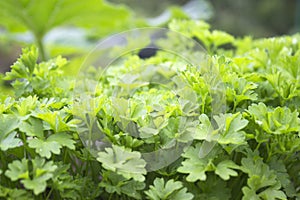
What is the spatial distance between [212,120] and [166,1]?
4.43 metres

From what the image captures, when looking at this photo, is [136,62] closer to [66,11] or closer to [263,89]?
[263,89]

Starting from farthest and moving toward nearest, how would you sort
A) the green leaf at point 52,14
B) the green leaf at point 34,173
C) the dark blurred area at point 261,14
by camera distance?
the dark blurred area at point 261,14 → the green leaf at point 52,14 → the green leaf at point 34,173

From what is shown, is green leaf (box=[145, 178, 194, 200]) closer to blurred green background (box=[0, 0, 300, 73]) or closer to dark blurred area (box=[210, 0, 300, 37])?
blurred green background (box=[0, 0, 300, 73])

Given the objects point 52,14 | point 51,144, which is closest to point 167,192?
point 51,144

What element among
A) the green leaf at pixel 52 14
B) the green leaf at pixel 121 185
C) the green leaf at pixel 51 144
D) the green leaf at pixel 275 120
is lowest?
the green leaf at pixel 121 185

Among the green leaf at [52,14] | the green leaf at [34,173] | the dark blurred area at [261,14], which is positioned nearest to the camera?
the green leaf at [34,173]

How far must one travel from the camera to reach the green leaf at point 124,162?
0.63 metres

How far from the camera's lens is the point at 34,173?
61 cm

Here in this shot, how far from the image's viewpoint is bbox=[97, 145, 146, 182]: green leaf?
0.63m

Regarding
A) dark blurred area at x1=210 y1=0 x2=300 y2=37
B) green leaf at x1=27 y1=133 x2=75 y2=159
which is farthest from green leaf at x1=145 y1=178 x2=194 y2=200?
dark blurred area at x1=210 y1=0 x2=300 y2=37

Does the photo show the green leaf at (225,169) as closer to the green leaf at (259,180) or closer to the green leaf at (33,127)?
the green leaf at (259,180)

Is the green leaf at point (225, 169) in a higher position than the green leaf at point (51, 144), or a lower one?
higher

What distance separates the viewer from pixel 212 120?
71 centimetres

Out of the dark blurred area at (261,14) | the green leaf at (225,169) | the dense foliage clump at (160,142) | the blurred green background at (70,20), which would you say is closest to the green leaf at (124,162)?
the dense foliage clump at (160,142)
